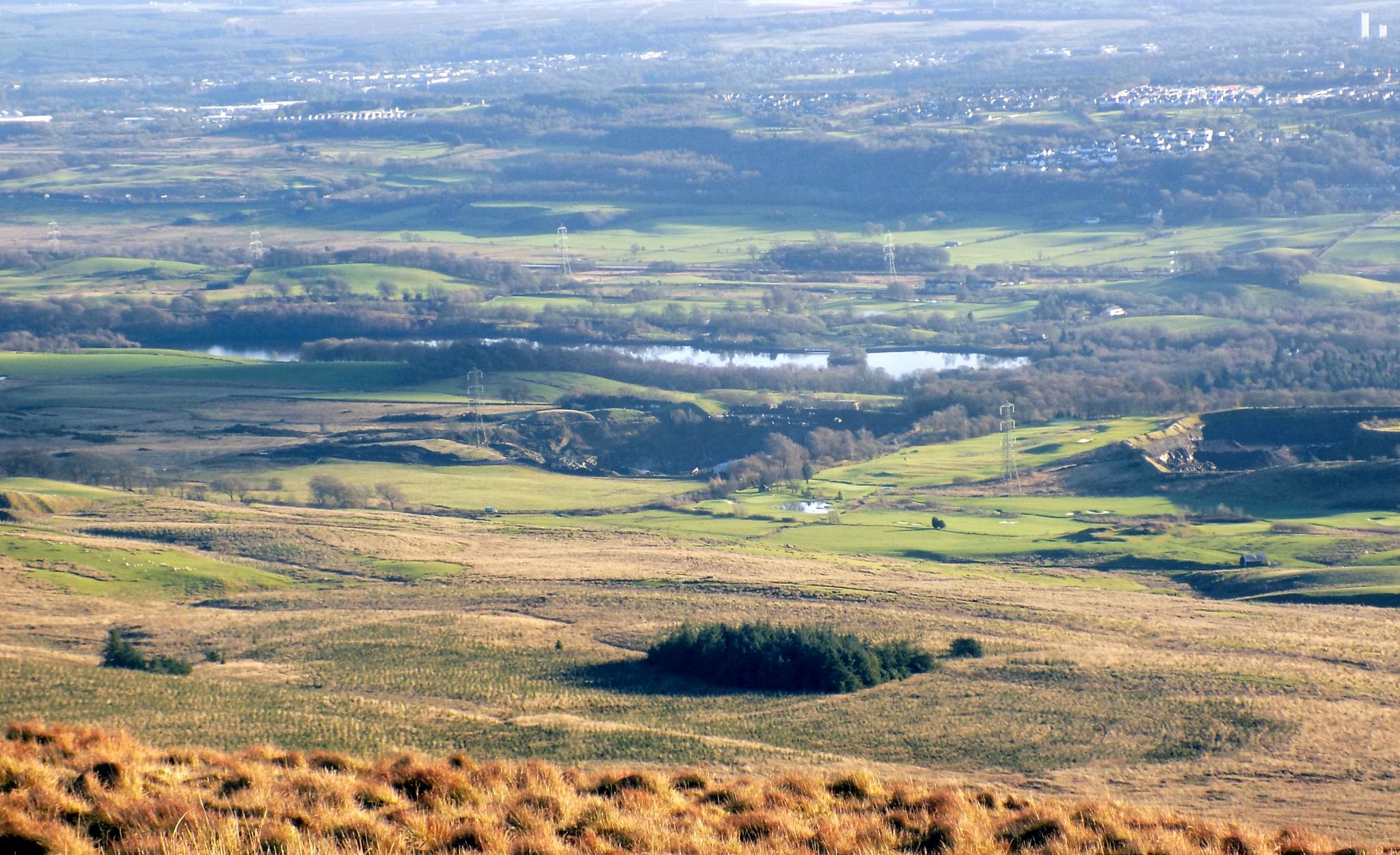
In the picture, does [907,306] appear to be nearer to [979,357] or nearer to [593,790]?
[979,357]

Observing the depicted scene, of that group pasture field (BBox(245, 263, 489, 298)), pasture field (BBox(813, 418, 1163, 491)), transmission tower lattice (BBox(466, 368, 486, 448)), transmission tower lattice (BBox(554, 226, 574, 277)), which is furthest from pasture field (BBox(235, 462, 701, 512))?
transmission tower lattice (BBox(554, 226, 574, 277))

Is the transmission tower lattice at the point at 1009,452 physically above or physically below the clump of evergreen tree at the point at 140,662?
below

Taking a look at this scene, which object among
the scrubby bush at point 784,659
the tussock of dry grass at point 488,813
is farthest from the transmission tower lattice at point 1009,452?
the tussock of dry grass at point 488,813

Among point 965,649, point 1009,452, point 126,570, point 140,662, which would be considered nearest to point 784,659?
point 965,649

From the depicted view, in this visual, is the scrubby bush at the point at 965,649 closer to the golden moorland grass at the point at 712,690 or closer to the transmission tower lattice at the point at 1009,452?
the golden moorland grass at the point at 712,690

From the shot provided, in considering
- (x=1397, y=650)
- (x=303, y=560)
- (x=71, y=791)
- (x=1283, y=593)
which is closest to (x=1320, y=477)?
(x=1283, y=593)
